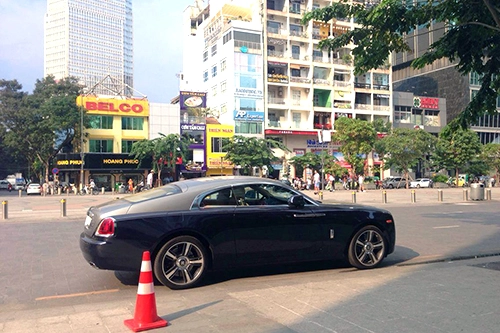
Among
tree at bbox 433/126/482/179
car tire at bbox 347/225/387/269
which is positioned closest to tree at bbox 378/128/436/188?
tree at bbox 433/126/482/179

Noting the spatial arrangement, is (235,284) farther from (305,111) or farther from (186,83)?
(186,83)

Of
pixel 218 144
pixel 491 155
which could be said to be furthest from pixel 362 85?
pixel 218 144

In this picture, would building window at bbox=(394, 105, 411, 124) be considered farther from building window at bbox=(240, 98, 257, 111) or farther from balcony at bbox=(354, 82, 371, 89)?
building window at bbox=(240, 98, 257, 111)

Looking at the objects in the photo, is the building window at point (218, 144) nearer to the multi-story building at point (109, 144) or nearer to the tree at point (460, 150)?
the multi-story building at point (109, 144)

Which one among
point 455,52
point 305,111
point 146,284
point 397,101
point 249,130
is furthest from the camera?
point 397,101

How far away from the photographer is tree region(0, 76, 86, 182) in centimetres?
4803

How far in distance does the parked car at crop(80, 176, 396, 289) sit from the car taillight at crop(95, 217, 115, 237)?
0.01 m

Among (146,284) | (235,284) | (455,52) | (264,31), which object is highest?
(264,31)

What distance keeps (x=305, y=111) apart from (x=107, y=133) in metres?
25.2

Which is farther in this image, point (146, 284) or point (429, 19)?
point (429, 19)

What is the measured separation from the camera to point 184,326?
14.6ft

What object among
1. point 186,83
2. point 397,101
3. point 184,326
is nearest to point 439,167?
point 397,101

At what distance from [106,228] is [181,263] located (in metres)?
1.08

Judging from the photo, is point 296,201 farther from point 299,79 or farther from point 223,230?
point 299,79
